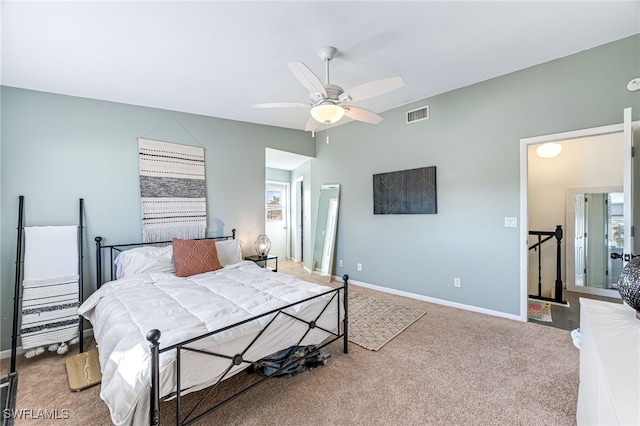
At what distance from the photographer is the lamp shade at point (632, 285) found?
4.08ft

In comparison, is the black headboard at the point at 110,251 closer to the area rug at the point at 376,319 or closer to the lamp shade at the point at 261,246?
the lamp shade at the point at 261,246

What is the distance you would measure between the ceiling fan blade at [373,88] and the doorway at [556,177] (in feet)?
6.19

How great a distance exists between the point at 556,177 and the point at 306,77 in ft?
15.1

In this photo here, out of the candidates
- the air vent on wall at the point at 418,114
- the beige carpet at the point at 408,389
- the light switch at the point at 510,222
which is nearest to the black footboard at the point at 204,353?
the beige carpet at the point at 408,389

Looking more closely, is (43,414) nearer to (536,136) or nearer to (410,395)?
(410,395)

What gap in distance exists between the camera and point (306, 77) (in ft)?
6.77

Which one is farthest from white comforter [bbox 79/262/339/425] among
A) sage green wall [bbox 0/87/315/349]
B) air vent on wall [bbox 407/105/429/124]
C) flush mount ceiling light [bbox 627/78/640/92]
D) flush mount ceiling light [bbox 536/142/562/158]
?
flush mount ceiling light [bbox 536/142/562/158]

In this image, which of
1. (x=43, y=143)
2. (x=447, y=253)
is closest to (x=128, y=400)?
(x=43, y=143)

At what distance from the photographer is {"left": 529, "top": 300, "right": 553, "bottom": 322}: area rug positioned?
3.28m

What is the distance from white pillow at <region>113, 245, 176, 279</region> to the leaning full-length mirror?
2680 mm

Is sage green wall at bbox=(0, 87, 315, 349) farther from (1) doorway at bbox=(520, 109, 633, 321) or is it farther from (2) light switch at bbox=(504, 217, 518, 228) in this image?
(1) doorway at bbox=(520, 109, 633, 321)

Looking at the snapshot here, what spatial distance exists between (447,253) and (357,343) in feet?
5.98

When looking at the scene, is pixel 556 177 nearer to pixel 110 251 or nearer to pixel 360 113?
pixel 360 113

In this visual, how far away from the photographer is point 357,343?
8.94ft
